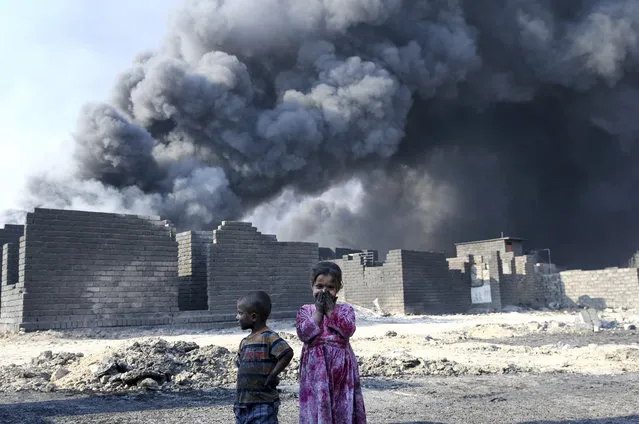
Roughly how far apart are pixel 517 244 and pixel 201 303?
26817 mm

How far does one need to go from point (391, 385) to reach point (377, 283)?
1835cm

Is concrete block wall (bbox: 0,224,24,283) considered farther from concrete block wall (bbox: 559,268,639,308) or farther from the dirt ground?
concrete block wall (bbox: 559,268,639,308)

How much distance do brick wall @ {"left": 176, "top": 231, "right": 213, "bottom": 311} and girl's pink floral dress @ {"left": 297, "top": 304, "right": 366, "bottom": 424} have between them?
14556 mm

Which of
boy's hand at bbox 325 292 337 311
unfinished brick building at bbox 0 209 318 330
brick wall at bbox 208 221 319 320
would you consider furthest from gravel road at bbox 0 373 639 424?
brick wall at bbox 208 221 319 320

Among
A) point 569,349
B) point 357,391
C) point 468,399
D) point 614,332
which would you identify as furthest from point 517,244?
point 357,391

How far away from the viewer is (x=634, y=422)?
451 cm

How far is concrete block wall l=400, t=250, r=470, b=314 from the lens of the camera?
2425cm

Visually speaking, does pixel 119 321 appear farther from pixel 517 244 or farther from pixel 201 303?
pixel 517 244

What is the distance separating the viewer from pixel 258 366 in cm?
306

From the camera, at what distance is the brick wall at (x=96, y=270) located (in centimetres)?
1374

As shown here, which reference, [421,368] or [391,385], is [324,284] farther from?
[421,368]

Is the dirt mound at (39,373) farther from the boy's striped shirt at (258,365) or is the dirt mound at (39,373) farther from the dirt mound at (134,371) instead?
the boy's striped shirt at (258,365)

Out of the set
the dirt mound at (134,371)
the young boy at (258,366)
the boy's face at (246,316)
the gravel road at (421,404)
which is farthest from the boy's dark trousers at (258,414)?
the dirt mound at (134,371)

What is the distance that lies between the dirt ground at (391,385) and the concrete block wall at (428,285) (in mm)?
12314
